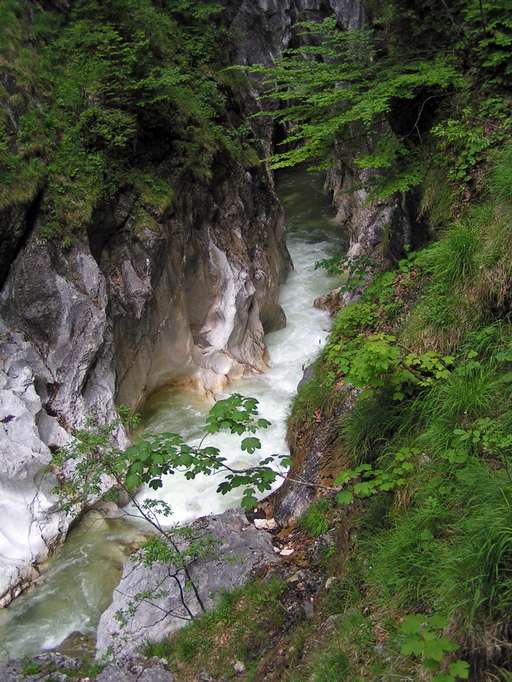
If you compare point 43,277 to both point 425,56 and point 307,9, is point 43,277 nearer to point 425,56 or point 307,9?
point 425,56

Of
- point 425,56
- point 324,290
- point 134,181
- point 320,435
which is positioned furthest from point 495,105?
point 324,290

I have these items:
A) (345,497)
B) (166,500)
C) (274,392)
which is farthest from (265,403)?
(345,497)

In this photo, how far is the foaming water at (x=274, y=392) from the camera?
855cm

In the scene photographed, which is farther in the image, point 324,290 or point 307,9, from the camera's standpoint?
point 307,9

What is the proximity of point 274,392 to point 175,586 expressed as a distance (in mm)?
5928

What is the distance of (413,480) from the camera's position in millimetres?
4160

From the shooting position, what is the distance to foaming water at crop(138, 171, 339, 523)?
8.55m

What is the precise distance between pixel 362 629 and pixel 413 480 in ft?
3.73

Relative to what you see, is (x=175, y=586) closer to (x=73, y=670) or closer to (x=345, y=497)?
(x=73, y=670)

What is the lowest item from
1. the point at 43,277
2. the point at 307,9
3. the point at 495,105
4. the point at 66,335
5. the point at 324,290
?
the point at 324,290

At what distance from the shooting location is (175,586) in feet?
18.8

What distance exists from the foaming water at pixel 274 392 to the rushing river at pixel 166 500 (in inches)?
0.7

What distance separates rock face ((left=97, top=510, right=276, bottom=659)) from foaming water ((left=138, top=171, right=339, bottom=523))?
1.90 m

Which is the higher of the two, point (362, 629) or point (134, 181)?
point (134, 181)
